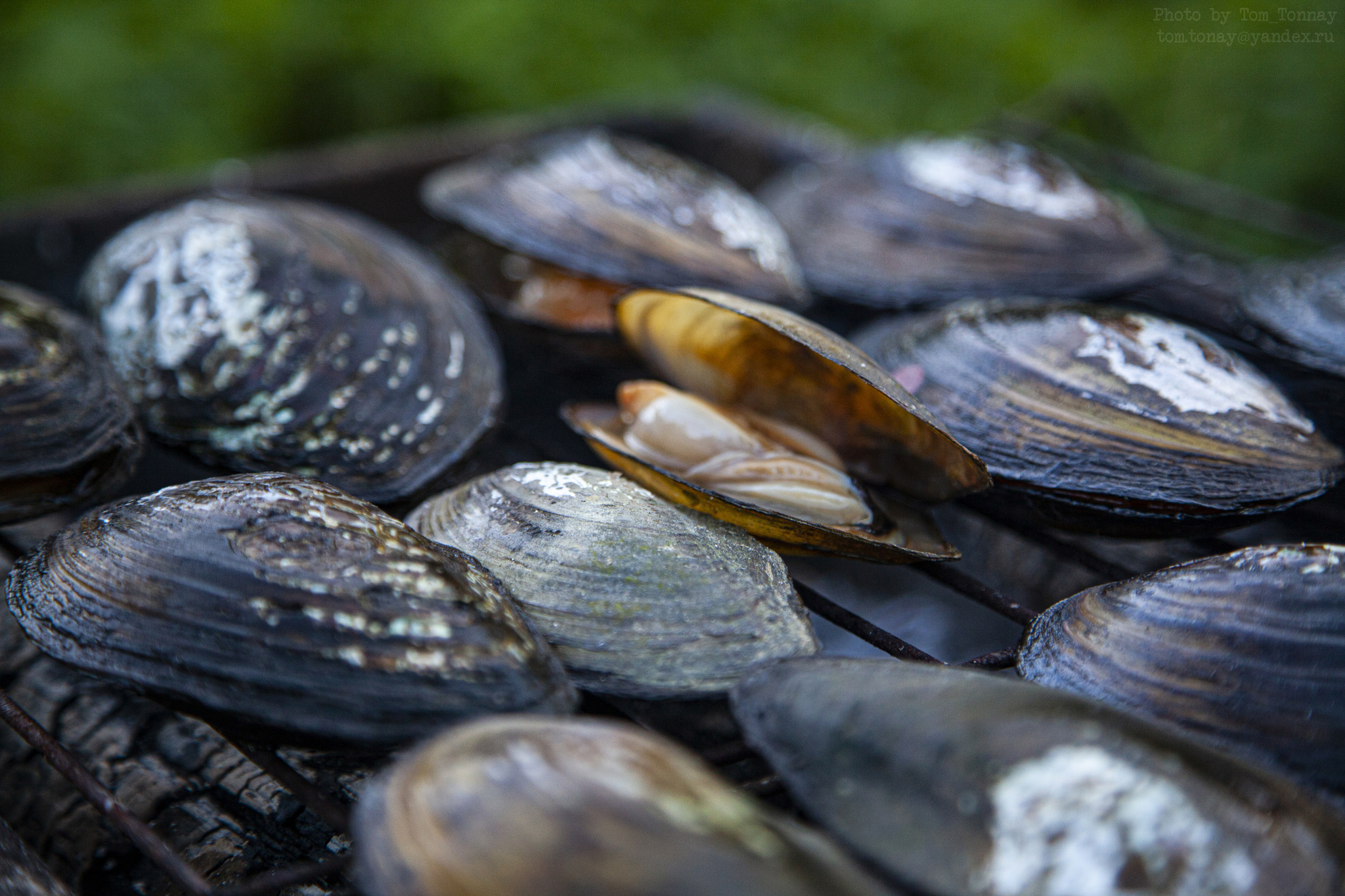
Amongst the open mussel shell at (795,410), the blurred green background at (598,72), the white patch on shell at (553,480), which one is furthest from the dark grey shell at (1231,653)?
the blurred green background at (598,72)

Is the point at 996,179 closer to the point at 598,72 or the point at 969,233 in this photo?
the point at 969,233

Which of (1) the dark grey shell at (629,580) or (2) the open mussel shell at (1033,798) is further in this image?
(1) the dark grey shell at (629,580)

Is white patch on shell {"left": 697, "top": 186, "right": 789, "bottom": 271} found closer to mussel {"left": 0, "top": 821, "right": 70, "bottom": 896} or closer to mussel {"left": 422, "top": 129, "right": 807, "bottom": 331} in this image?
mussel {"left": 422, "top": 129, "right": 807, "bottom": 331}

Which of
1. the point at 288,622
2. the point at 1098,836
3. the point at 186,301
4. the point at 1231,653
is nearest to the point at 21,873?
the point at 288,622

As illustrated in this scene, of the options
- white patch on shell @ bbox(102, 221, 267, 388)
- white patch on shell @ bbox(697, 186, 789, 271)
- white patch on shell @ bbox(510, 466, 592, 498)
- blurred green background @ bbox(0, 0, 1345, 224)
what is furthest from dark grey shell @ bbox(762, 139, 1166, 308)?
blurred green background @ bbox(0, 0, 1345, 224)

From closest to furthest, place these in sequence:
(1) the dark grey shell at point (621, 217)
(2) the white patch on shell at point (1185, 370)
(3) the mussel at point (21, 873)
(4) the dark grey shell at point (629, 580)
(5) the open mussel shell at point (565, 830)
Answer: (5) the open mussel shell at point (565, 830)
(3) the mussel at point (21, 873)
(4) the dark grey shell at point (629, 580)
(2) the white patch on shell at point (1185, 370)
(1) the dark grey shell at point (621, 217)

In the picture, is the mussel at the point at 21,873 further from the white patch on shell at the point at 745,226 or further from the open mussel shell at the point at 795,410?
the white patch on shell at the point at 745,226

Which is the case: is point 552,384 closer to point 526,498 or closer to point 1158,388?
point 526,498

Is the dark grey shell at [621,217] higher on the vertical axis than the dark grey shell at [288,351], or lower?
higher
